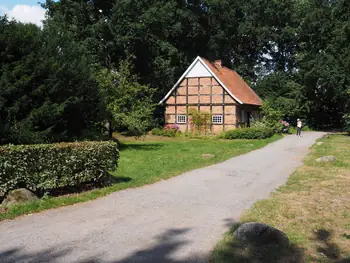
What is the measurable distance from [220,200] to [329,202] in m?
2.33

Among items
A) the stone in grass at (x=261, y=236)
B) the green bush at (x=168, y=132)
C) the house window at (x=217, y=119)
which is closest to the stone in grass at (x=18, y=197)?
the stone in grass at (x=261, y=236)

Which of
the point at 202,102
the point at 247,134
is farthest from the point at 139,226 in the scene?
the point at 202,102

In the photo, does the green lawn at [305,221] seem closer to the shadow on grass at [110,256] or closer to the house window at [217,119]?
the shadow on grass at [110,256]

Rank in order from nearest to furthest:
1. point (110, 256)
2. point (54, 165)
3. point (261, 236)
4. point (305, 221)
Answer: point (110, 256) < point (261, 236) < point (305, 221) < point (54, 165)

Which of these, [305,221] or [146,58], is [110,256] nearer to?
[305,221]

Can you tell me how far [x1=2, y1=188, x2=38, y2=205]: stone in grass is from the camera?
7.27 meters

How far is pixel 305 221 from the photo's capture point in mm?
6332

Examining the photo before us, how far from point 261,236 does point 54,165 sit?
5.03m

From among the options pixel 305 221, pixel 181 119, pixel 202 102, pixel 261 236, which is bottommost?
pixel 305 221

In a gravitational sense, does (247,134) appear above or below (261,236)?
above

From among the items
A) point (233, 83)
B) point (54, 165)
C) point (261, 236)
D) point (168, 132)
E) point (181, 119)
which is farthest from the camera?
point (233, 83)

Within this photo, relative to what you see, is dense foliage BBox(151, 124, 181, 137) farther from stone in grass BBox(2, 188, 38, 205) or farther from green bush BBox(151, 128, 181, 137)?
stone in grass BBox(2, 188, 38, 205)

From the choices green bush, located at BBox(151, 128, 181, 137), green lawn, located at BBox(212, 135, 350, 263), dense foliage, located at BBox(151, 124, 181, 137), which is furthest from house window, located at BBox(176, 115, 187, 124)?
green lawn, located at BBox(212, 135, 350, 263)

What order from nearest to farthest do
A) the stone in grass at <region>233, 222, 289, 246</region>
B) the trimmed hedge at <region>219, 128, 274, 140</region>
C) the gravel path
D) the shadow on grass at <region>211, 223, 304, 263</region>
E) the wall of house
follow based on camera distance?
the shadow on grass at <region>211, 223, 304, 263</region> < the gravel path < the stone in grass at <region>233, 222, 289, 246</region> < the trimmed hedge at <region>219, 128, 274, 140</region> < the wall of house
